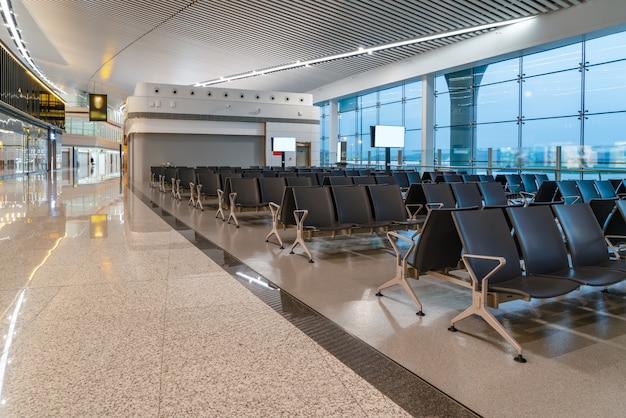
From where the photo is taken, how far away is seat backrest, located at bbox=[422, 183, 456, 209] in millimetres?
6211

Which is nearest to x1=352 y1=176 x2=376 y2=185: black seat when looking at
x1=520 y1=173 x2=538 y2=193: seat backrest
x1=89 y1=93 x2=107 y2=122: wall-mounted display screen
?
x1=520 y1=173 x2=538 y2=193: seat backrest

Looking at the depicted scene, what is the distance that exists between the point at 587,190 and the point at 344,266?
14.2 ft

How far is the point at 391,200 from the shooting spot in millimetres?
5957

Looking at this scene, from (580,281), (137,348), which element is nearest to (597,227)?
(580,281)

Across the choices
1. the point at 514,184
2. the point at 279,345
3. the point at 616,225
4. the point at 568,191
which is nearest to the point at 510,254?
the point at 279,345

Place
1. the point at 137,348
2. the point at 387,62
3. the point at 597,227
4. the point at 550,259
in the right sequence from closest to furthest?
the point at 137,348 < the point at 550,259 < the point at 597,227 < the point at 387,62

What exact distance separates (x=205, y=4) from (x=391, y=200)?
10.8 meters

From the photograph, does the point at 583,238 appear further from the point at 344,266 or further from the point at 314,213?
the point at 314,213

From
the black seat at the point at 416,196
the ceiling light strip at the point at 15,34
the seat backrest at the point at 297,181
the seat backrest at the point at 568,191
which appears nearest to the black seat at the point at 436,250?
the black seat at the point at 416,196

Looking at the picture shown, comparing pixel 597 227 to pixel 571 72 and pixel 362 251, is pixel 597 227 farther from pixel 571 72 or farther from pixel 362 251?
pixel 571 72

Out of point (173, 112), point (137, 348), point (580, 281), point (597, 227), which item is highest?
point (173, 112)

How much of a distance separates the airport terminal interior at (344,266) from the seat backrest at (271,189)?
0.34ft

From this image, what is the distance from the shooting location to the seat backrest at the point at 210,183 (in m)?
10.1

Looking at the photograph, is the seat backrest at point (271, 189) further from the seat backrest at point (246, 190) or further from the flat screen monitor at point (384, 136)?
the flat screen monitor at point (384, 136)
